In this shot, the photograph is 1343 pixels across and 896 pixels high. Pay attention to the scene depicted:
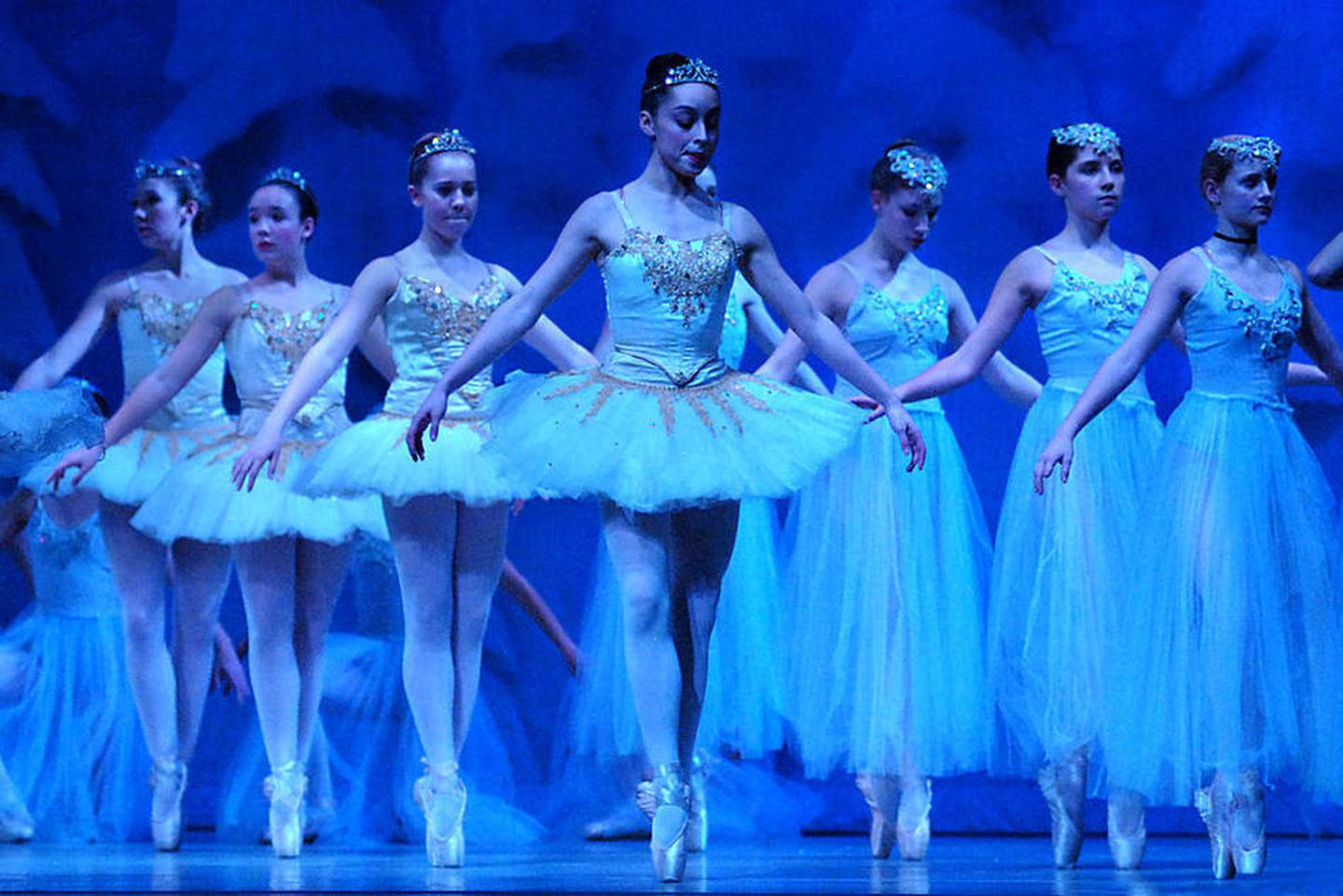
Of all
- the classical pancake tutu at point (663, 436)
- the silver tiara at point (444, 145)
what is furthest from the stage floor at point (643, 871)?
the silver tiara at point (444, 145)

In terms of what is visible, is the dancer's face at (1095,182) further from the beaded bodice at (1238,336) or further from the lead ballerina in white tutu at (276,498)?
the lead ballerina in white tutu at (276,498)

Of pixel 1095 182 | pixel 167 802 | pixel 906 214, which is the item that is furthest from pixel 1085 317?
pixel 167 802

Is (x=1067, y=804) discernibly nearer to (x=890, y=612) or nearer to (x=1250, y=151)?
(x=890, y=612)

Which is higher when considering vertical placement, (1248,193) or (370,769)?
(1248,193)

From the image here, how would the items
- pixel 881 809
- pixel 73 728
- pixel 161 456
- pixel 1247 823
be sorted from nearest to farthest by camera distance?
pixel 1247 823 < pixel 881 809 < pixel 161 456 < pixel 73 728

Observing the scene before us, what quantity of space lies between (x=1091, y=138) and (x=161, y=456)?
245 cm

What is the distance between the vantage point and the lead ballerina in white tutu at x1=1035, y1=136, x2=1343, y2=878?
12.6 feet

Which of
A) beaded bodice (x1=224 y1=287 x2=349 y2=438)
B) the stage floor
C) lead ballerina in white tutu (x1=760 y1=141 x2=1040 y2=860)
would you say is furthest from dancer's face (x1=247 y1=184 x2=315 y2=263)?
the stage floor

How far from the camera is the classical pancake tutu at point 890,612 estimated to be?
4.45 meters

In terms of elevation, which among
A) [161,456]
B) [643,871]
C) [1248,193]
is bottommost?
[643,871]

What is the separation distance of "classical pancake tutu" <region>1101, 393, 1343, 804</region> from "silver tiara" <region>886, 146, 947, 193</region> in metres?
0.94

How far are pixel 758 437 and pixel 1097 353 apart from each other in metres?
1.08

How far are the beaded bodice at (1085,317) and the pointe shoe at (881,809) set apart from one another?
39.0 inches

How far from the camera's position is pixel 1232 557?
153 inches
